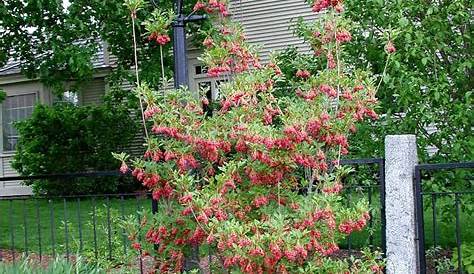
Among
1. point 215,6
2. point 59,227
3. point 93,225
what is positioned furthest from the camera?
point 59,227

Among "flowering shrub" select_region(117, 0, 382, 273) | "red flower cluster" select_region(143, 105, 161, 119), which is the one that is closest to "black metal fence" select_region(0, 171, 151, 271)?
"flowering shrub" select_region(117, 0, 382, 273)

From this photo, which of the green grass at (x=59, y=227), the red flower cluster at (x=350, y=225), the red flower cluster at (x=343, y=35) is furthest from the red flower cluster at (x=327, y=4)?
the green grass at (x=59, y=227)

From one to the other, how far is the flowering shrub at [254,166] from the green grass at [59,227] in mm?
2590

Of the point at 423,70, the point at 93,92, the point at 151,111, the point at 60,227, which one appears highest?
the point at 93,92

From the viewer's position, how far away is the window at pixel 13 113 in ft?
62.4

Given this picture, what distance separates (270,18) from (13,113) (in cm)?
782

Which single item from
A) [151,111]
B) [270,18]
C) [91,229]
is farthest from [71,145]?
[151,111]

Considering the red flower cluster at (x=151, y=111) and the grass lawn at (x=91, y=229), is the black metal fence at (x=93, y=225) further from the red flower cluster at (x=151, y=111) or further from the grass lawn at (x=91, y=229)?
the red flower cluster at (x=151, y=111)

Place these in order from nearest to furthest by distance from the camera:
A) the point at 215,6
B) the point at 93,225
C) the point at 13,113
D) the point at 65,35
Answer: the point at 215,6
the point at 93,225
the point at 65,35
the point at 13,113

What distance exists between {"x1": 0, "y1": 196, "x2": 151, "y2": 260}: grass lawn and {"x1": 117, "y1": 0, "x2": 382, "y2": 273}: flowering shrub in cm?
216

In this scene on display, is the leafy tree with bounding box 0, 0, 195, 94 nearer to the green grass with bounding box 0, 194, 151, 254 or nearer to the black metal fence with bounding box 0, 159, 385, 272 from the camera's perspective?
the black metal fence with bounding box 0, 159, 385, 272

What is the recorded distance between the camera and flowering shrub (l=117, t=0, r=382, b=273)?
4312mm

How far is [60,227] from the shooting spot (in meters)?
8.89

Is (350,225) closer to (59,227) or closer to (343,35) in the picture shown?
(343,35)
